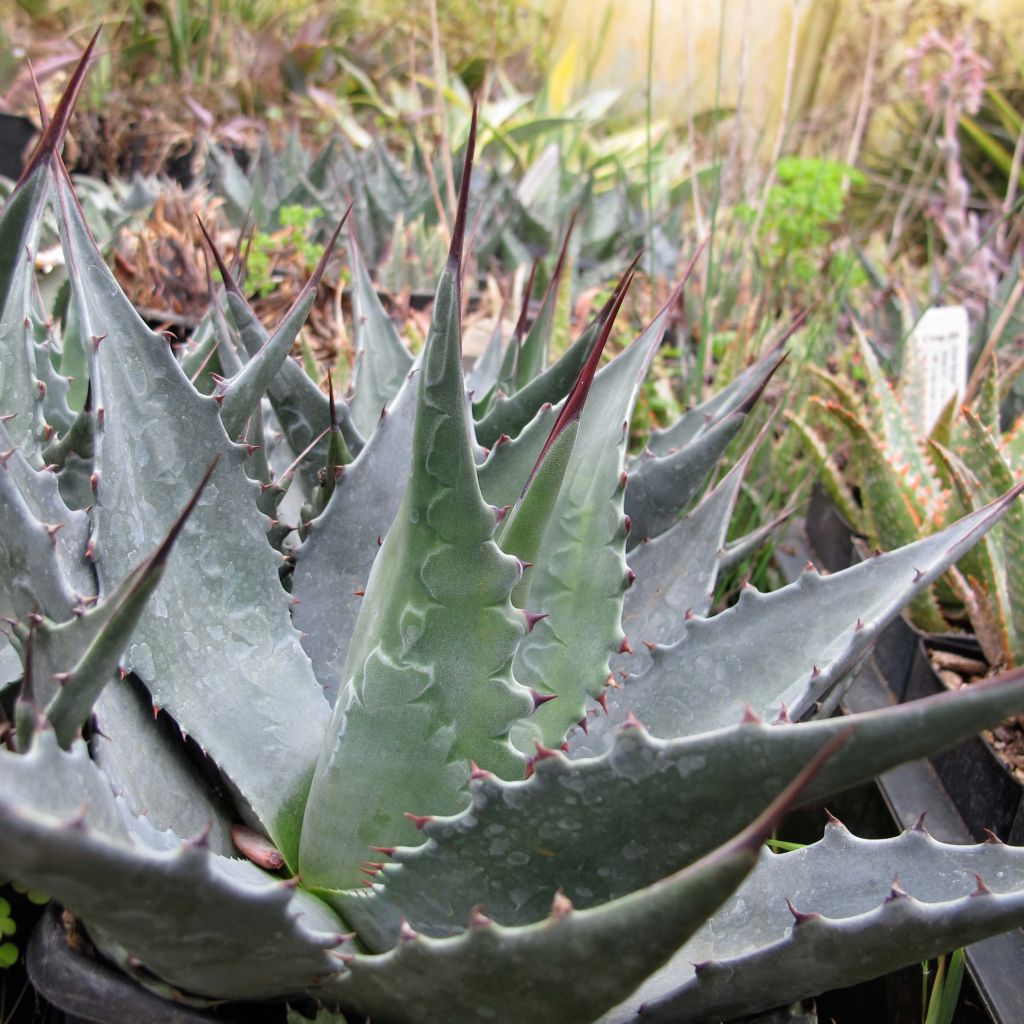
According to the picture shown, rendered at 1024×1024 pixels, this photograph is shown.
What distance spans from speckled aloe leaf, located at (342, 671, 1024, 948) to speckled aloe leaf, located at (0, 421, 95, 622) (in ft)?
0.73

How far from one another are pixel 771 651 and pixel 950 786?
53 centimetres

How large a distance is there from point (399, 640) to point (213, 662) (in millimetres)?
166

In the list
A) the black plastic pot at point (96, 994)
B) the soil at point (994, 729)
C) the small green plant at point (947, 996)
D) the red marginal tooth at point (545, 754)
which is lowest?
the soil at point (994, 729)

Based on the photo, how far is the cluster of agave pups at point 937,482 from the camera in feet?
3.74

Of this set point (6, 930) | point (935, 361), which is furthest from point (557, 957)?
point (935, 361)

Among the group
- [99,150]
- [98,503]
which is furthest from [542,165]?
[98,503]

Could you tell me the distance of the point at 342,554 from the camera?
731mm

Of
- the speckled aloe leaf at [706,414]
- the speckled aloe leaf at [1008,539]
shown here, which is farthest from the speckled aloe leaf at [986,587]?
the speckled aloe leaf at [706,414]

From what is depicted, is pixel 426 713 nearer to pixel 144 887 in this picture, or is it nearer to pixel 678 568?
pixel 144 887

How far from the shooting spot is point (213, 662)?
627mm

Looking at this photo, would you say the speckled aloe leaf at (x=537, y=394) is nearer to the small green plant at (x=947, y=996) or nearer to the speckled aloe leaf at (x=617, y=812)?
the speckled aloe leaf at (x=617, y=812)

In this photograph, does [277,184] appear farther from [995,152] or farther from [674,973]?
[995,152]

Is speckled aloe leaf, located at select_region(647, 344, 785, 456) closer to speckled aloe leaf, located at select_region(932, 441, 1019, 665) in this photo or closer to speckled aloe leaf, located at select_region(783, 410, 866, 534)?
speckled aloe leaf, located at select_region(932, 441, 1019, 665)

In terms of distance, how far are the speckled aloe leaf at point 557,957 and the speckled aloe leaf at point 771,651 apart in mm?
196
